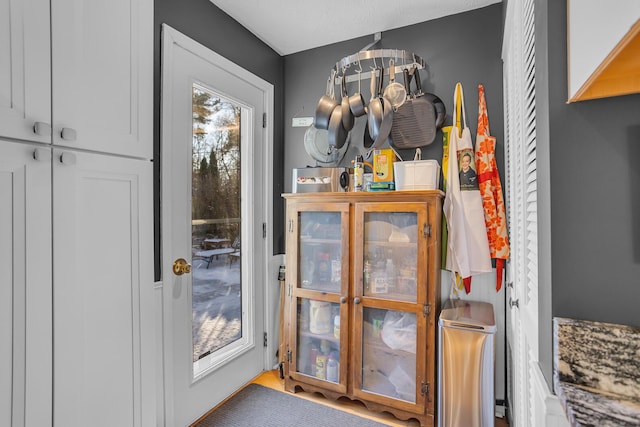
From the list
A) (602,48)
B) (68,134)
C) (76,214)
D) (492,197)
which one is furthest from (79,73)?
(492,197)

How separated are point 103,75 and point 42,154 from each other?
0.32 m

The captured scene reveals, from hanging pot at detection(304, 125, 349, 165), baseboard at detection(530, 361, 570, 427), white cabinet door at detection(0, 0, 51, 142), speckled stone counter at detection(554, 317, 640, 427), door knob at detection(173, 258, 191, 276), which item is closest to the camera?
speckled stone counter at detection(554, 317, 640, 427)

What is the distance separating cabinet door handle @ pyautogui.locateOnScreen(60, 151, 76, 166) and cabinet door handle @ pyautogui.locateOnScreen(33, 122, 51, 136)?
0.21 feet

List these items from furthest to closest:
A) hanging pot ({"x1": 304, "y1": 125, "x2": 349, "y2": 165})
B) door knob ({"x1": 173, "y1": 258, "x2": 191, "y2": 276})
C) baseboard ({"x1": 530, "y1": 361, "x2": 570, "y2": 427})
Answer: hanging pot ({"x1": 304, "y1": 125, "x2": 349, "y2": 165}), door knob ({"x1": 173, "y1": 258, "x2": 191, "y2": 276}), baseboard ({"x1": 530, "y1": 361, "x2": 570, "y2": 427})

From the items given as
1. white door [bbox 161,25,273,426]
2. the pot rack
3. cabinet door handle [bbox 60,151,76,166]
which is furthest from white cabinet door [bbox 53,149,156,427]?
the pot rack

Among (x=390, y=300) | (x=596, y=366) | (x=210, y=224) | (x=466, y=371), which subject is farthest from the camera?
(x=210, y=224)

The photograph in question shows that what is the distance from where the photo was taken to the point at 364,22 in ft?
7.09

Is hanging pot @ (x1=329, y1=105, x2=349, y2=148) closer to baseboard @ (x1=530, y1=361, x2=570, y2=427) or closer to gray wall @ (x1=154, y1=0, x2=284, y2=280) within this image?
gray wall @ (x1=154, y1=0, x2=284, y2=280)

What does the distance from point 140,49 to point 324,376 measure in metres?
2.01

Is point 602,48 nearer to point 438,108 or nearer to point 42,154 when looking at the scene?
point 42,154

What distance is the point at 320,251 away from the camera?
2182 millimetres

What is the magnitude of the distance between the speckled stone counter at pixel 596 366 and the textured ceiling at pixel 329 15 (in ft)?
6.50

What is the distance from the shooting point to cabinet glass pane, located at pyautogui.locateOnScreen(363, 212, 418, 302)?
74.9 inches

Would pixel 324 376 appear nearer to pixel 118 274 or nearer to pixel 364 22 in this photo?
pixel 118 274
